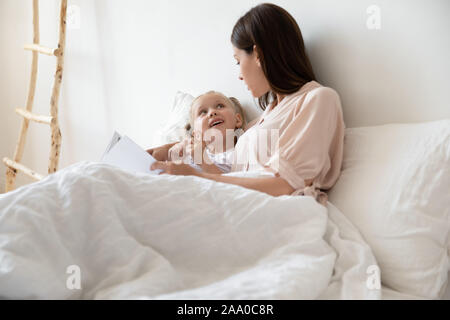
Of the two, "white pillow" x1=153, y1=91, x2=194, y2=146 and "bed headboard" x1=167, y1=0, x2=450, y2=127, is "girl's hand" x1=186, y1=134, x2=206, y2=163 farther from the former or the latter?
"bed headboard" x1=167, y1=0, x2=450, y2=127

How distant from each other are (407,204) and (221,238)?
41 centimetres

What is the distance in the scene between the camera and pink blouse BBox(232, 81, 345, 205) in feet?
4.07

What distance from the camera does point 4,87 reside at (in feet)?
11.2

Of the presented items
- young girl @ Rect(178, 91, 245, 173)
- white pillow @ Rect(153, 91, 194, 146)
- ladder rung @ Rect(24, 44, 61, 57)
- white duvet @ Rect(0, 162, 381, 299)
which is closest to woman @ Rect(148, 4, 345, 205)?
young girl @ Rect(178, 91, 245, 173)

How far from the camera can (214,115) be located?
5.50ft

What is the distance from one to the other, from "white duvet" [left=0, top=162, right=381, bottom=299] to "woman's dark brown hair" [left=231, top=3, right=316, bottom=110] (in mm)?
522

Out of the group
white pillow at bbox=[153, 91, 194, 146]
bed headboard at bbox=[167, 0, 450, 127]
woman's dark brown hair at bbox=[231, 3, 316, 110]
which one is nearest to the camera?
bed headboard at bbox=[167, 0, 450, 127]

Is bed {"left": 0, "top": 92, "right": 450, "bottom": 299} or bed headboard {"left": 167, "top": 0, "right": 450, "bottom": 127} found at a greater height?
bed headboard {"left": 167, "top": 0, "right": 450, "bottom": 127}

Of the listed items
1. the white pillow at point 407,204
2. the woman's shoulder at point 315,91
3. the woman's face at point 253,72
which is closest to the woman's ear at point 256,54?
the woman's face at point 253,72

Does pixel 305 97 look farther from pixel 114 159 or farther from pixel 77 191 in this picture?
pixel 77 191

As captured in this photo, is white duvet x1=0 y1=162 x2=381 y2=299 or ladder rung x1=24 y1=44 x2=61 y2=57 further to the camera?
ladder rung x1=24 y1=44 x2=61 y2=57

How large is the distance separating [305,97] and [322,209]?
420 mm

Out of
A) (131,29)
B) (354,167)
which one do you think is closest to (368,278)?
(354,167)

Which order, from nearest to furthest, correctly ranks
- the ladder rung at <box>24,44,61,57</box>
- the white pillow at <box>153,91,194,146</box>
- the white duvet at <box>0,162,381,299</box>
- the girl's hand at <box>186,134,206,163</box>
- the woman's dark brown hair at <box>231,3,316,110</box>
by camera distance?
the white duvet at <box>0,162,381,299</box>, the woman's dark brown hair at <box>231,3,316,110</box>, the girl's hand at <box>186,134,206,163</box>, the white pillow at <box>153,91,194,146</box>, the ladder rung at <box>24,44,61,57</box>
